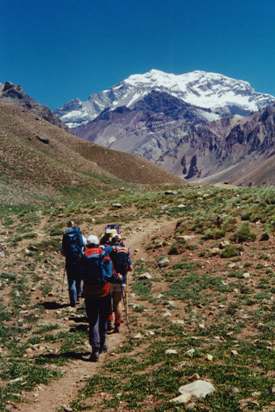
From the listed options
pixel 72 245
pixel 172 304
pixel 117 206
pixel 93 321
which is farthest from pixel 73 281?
pixel 117 206

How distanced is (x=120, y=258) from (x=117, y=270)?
1.44 ft

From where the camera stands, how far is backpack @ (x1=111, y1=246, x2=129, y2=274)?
1847cm

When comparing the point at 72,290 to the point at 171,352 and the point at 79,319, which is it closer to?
the point at 79,319

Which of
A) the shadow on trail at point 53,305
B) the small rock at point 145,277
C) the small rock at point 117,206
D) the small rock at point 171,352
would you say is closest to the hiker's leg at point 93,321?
the small rock at point 171,352

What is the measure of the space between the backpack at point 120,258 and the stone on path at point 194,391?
7269 millimetres

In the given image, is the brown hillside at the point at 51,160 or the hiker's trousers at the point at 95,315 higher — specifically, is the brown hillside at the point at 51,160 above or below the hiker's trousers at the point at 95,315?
above

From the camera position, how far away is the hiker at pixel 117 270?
700 inches

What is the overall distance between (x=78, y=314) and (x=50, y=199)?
46420 mm

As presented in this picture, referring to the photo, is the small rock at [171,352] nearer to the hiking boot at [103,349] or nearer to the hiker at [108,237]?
the hiking boot at [103,349]

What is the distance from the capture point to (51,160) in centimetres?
8631

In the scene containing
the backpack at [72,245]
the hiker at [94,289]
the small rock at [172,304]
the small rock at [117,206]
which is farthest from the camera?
the small rock at [117,206]

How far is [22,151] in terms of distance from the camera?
86.6 meters

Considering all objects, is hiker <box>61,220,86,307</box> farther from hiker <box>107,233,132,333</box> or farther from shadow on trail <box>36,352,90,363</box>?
shadow on trail <box>36,352,90,363</box>

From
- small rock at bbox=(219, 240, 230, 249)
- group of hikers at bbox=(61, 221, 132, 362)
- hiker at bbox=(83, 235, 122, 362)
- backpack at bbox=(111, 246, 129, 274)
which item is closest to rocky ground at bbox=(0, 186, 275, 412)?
small rock at bbox=(219, 240, 230, 249)
